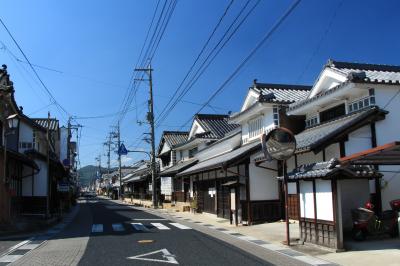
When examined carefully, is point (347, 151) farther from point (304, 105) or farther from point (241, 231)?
point (241, 231)

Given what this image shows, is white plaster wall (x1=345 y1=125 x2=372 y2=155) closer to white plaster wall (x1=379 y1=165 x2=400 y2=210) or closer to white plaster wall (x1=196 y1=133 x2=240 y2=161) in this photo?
white plaster wall (x1=379 y1=165 x2=400 y2=210)

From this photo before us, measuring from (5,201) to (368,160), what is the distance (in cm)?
1752

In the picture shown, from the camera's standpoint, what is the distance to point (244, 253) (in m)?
14.0

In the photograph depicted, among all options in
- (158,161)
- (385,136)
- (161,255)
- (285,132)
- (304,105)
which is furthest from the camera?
(158,161)

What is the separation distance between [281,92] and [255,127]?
2877 mm

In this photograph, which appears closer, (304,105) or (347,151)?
(347,151)

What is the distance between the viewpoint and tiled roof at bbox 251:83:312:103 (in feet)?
83.7

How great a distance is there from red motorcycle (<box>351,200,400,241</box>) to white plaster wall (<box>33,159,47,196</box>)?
79.1 feet

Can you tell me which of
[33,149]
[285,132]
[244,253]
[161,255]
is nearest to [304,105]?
[285,132]

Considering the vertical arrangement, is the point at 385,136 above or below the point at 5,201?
above

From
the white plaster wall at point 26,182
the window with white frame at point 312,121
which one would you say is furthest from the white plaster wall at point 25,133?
the window with white frame at point 312,121

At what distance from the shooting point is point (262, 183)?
24.3 m

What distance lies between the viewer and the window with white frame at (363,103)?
18.3m

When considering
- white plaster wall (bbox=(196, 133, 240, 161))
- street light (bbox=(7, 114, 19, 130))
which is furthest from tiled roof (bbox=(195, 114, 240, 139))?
street light (bbox=(7, 114, 19, 130))
